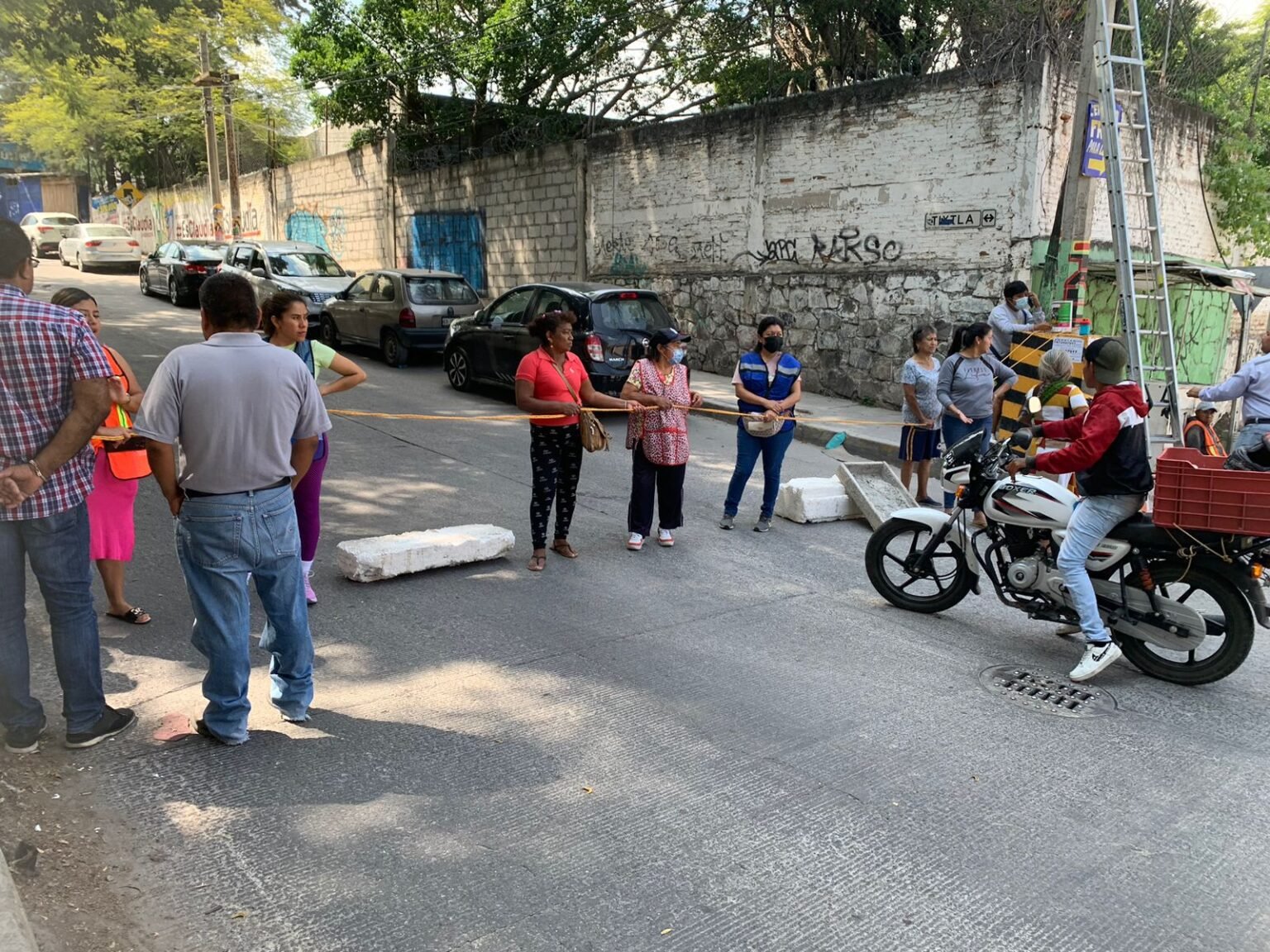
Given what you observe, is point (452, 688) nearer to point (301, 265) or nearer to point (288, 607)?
point (288, 607)

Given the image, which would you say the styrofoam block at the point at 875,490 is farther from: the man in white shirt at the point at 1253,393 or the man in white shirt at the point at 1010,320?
the man in white shirt at the point at 1010,320

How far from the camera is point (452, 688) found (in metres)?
4.39

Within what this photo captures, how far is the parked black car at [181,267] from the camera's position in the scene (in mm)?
20562

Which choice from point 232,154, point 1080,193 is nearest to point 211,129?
point 232,154

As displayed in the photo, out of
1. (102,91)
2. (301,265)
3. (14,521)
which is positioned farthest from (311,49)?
(14,521)

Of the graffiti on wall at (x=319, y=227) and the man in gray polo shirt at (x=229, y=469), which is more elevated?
the graffiti on wall at (x=319, y=227)

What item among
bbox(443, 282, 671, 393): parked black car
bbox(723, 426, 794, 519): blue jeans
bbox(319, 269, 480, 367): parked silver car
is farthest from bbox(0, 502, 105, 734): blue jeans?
bbox(319, 269, 480, 367): parked silver car

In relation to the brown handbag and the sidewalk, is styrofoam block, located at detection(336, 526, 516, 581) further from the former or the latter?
the sidewalk

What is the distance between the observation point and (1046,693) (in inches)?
182

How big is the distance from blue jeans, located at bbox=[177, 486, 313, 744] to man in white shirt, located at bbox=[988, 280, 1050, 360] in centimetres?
799

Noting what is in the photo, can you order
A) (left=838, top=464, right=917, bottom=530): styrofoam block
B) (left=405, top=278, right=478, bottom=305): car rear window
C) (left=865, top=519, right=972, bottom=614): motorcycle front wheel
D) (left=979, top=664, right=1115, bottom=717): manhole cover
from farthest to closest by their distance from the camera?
1. (left=405, top=278, right=478, bottom=305): car rear window
2. (left=838, top=464, right=917, bottom=530): styrofoam block
3. (left=865, top=519, right=972, bottom=614): motorcycle front wheel
4. (left=979, top=664, right=1115, bottom=717): manhole cover

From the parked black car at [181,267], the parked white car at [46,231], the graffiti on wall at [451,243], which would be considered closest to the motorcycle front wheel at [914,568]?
the graffiti on wall at [451,243]

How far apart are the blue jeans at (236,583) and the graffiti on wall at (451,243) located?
17.7m

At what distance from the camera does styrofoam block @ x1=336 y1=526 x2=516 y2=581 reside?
5703mm
